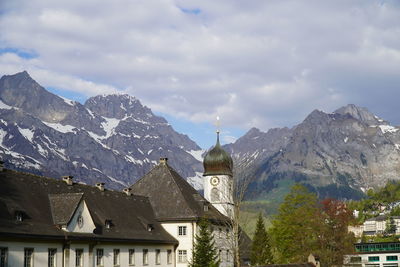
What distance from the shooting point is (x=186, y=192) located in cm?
7688

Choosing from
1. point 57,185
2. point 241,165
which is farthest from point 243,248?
point 57,185

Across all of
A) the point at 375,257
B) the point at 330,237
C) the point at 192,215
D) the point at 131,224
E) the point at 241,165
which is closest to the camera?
the point at 241,165

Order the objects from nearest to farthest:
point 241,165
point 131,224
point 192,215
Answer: point 241,165
point 131,224
point 192,215

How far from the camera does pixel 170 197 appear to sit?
7456cm

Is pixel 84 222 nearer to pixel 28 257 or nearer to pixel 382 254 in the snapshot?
pixel 28 257

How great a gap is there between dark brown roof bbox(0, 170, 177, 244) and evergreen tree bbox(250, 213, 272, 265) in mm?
16417

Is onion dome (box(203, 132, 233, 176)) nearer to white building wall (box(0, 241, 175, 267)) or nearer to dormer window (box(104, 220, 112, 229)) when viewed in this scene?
white building wall (box(0, 241, 175, 267))

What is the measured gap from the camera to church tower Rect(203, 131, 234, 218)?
88562 millimetres

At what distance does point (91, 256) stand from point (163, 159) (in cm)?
2789

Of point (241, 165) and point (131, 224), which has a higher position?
point (241, 165)

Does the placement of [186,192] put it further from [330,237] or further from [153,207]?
[330,237]

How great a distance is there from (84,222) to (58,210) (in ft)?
8.78

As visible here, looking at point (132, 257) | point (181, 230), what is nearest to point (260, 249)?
point (181, 230)

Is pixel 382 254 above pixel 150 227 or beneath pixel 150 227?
beneath
